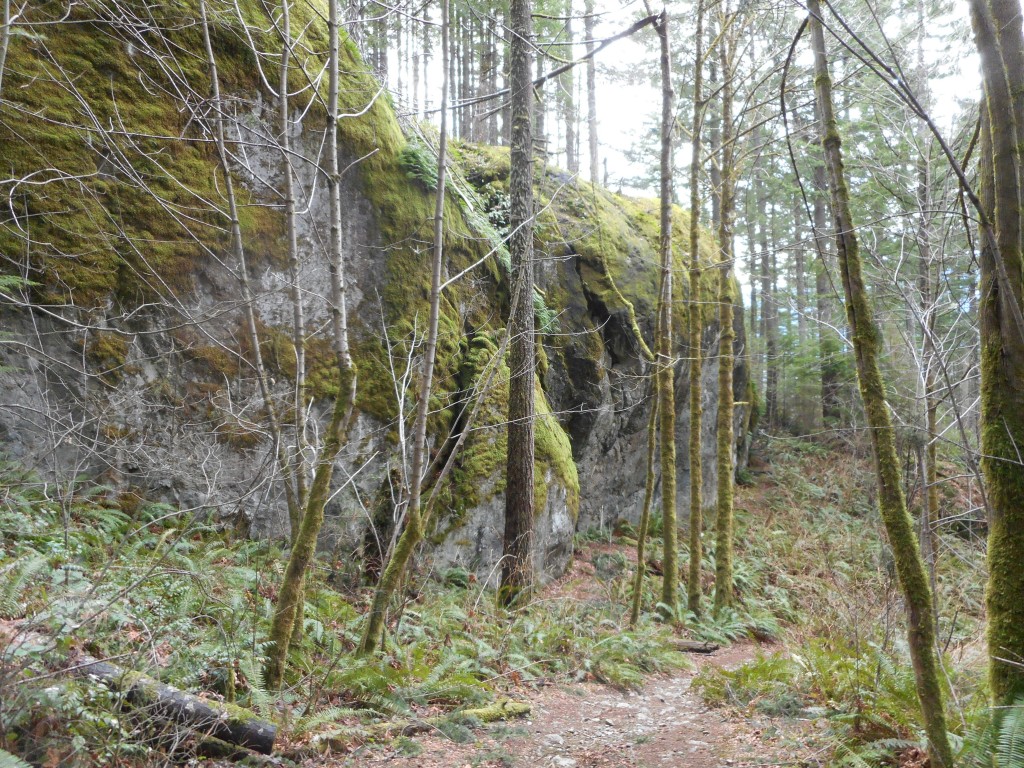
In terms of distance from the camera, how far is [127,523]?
5.80 metres

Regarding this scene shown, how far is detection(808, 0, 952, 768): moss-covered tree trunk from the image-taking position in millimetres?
3010

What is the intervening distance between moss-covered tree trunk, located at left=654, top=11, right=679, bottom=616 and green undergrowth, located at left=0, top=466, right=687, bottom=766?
1.65 metres

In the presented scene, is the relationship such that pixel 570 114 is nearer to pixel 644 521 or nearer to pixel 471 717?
pixel 644 521

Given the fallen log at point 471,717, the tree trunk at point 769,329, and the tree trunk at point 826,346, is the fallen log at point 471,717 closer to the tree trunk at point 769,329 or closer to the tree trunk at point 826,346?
the tree trunk at point 826,346

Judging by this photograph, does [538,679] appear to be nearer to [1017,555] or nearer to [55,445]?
[1017,555]

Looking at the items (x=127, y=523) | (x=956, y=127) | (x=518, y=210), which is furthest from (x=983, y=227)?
(x=956, y=127)

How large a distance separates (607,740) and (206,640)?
9.62 feet

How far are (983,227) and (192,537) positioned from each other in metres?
6.86

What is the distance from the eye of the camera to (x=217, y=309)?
236 inches

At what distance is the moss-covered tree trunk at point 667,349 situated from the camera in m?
7.48

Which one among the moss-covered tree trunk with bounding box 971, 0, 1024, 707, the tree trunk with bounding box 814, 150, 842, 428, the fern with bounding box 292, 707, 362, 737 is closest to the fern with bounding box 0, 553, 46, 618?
the fern with bounding box 292, 707, 362, 737

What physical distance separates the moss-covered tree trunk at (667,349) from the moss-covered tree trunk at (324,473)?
14.4 feet

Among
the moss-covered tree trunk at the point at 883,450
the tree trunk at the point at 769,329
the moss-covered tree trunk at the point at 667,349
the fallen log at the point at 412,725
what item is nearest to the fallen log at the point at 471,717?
the fallen log at the point at 412,725

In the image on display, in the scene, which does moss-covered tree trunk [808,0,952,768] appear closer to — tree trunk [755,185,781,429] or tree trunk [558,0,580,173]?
tree trunk [558,0,580,173]
